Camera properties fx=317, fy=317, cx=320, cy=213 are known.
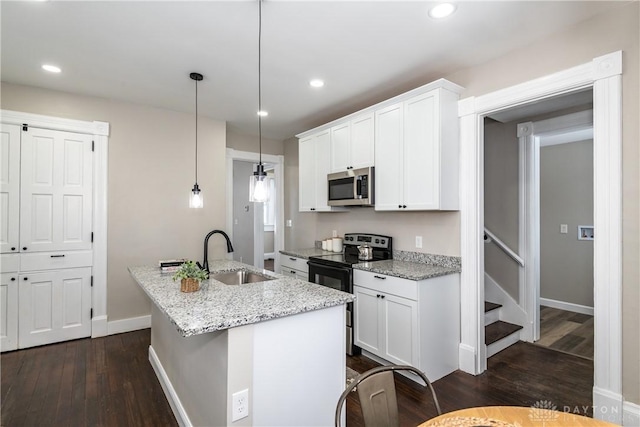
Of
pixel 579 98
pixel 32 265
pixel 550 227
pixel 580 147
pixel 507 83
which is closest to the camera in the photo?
pixel 507 83

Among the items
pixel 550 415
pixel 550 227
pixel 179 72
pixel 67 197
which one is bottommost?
pixel 550 415

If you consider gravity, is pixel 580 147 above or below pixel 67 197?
above

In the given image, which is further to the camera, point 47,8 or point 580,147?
point 580,147

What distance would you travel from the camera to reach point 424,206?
2791mm

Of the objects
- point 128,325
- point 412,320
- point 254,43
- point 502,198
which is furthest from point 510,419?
point 128,325

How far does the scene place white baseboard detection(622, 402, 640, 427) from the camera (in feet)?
6.25

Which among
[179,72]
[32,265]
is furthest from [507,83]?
[32,265]

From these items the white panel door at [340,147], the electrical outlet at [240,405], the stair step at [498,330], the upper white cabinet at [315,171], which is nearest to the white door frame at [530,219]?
the stair step at [498,330]

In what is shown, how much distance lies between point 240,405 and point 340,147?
2.88 metres

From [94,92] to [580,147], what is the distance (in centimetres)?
626

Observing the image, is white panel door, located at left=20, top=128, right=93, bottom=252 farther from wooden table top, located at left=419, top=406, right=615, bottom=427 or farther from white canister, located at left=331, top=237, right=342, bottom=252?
wooden table top, located at left=419, top=406, right=615, bottom=427

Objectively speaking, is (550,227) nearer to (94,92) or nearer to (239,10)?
(239,10)

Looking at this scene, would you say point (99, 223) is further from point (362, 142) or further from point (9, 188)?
point (362, 142)

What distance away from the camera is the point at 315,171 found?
418cm
